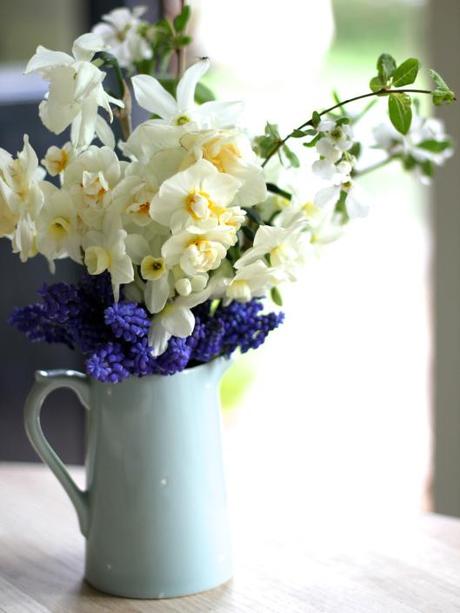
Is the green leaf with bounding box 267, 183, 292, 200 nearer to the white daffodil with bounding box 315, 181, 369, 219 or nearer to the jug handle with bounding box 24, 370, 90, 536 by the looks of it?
the white daffodil with bounding box 315, 181, 369, 219

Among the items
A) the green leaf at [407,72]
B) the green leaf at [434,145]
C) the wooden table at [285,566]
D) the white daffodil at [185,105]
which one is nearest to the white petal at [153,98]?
the white daffodil at [185,105]

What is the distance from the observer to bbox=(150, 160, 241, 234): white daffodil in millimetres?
825

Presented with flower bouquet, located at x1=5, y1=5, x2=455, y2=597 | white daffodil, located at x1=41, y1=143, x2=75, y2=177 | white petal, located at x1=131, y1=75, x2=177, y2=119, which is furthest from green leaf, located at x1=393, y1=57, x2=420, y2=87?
white daffodil, located at x1=41, y1=143, x2=75, y2=177

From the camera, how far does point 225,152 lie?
33.3 inches

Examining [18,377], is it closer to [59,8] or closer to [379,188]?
[59,8]

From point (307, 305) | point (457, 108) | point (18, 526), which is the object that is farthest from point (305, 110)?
point (18, 526)

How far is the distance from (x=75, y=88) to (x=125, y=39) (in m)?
0.31

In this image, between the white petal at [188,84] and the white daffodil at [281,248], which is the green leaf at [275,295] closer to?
the white daffodil at [281,248]

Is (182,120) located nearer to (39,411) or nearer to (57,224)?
(57,224)

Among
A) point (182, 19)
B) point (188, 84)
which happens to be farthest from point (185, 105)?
point (182, 19)

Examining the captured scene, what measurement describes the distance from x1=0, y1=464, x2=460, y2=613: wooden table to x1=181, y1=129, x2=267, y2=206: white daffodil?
0.44 metres

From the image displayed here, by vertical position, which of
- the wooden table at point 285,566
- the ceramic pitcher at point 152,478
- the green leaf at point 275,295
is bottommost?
the wooden table at point 285,566

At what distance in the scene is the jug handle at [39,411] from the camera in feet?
3.27

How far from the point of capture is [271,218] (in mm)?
1010
